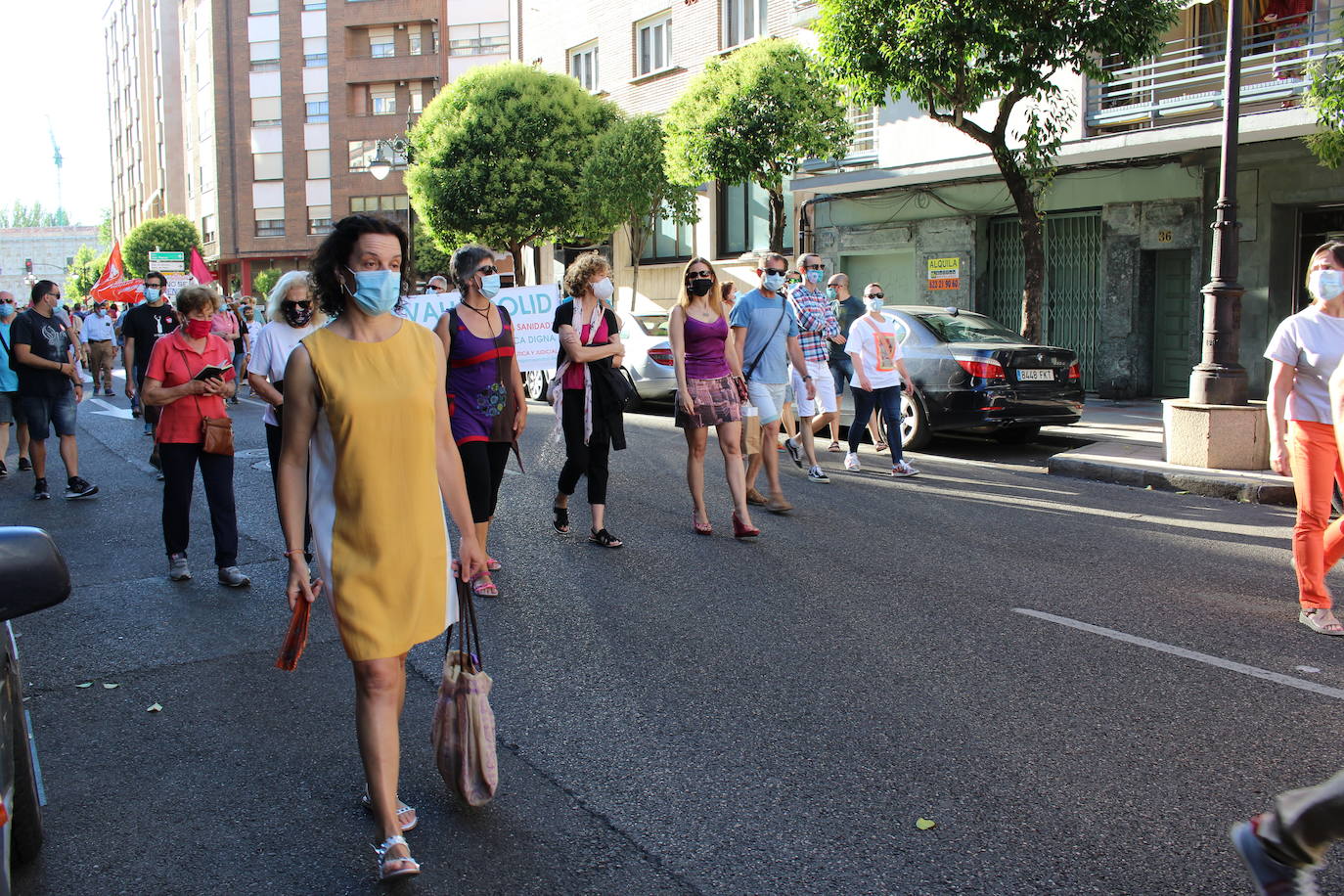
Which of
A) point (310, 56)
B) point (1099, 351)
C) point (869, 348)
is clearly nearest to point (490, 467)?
point (869, 348)

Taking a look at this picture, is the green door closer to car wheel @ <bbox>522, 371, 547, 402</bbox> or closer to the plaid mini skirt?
car wheel @ <bbox>522, 371, 547, 402</bbox>

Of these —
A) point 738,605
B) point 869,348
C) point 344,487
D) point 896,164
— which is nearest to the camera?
point 344,487

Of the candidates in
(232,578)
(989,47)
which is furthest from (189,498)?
(989,47)

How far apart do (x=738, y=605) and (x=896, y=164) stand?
657 inches

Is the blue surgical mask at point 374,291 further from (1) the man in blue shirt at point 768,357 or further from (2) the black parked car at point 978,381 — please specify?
(2) the black parked car at point 978,381

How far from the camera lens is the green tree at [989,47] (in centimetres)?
1421

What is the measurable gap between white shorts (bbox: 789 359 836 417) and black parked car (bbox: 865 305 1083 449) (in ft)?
4.35

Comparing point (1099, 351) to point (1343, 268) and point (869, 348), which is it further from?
point (1343, 268)

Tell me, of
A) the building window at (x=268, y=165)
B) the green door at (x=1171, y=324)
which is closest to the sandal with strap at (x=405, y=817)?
the green door at (x=1171, y=324)

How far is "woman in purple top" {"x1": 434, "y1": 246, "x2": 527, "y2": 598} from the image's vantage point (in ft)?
20.3

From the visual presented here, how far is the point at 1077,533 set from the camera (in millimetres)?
8094

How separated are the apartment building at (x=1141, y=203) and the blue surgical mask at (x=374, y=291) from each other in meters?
14.7

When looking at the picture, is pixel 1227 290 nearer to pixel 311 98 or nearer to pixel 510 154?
pixel 510 154

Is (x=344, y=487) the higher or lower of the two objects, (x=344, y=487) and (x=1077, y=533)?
the higher
